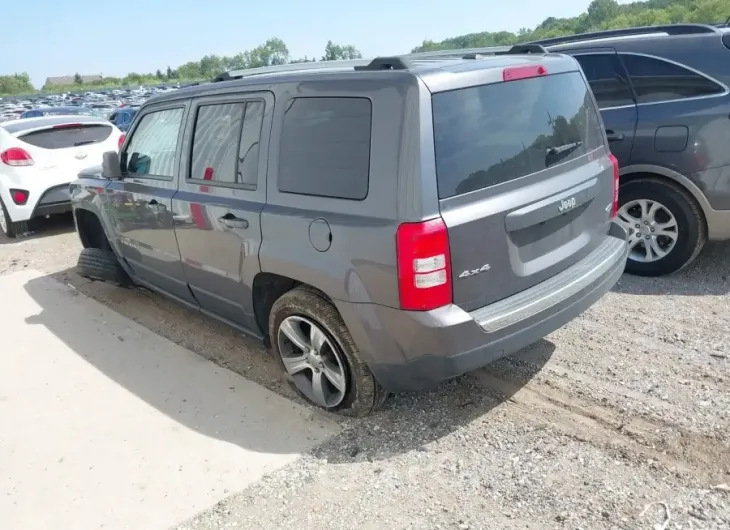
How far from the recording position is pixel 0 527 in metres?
2.84

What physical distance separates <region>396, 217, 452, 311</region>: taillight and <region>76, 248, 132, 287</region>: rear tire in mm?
3539

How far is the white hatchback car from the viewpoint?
800cm

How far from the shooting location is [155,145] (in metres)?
4.49

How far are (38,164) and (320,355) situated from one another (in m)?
6.47

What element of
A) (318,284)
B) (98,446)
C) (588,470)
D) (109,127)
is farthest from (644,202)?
(109,127)

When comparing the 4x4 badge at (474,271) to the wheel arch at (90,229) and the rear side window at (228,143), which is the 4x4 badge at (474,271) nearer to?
the rear side window at (228,143)

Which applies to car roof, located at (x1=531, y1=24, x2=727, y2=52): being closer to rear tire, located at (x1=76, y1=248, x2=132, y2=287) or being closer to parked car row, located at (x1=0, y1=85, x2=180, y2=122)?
rear tire, located at (x1=76, y1=248, x2=132, y2=287)

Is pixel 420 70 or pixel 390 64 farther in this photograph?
pixel 390 64

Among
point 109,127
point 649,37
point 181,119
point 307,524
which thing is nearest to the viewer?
point 307,524

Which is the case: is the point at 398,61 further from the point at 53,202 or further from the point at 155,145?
the point at 53,202

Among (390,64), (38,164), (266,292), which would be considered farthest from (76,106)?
(390,64)

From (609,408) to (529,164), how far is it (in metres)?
1.38

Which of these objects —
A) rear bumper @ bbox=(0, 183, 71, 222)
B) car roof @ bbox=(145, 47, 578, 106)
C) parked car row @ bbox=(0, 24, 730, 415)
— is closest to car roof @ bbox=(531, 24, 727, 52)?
parked car row @ bbox=(0, 24, 730, 415)

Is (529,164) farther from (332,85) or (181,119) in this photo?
(181,119)
